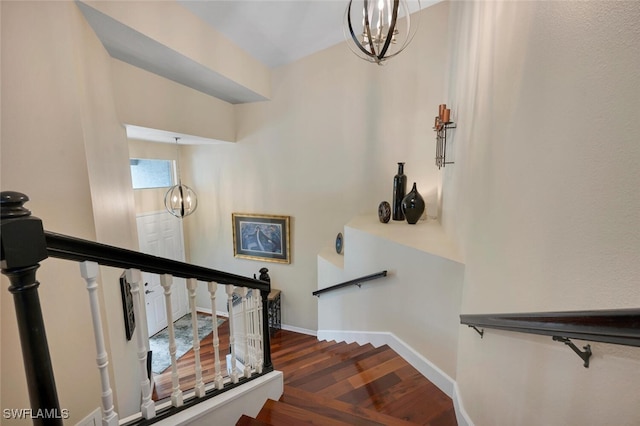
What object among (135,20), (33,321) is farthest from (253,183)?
(33,321)

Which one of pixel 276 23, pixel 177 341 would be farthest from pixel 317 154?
pixel 177 341

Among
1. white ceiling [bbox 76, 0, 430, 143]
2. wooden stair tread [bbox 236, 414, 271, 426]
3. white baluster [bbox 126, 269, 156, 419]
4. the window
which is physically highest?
white ceiling [bbox 76, 0, 430, 143]

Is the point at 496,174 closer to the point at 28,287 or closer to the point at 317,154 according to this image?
the point at 28,287

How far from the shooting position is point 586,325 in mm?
616

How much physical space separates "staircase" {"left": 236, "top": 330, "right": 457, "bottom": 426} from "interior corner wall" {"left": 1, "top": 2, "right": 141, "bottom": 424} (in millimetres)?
1072

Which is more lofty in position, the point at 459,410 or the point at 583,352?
the point at 583,352

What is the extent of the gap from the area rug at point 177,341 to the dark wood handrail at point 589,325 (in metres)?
3.94

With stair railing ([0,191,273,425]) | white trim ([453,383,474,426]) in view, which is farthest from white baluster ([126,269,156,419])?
white trim ([453,383,474,426])

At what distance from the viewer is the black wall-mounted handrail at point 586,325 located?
52 centimetres

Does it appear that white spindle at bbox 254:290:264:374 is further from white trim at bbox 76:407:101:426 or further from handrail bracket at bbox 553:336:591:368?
handrail bracket at bbox 553:336:591:368

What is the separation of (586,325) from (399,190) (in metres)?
2.92

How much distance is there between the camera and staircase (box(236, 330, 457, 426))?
4.86 ft

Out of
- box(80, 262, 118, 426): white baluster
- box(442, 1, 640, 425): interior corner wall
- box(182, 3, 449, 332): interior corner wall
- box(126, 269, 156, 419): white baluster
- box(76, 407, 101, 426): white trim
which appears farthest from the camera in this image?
box(182, 3, 449, 332): interior corner wall

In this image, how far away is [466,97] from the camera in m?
2.19
